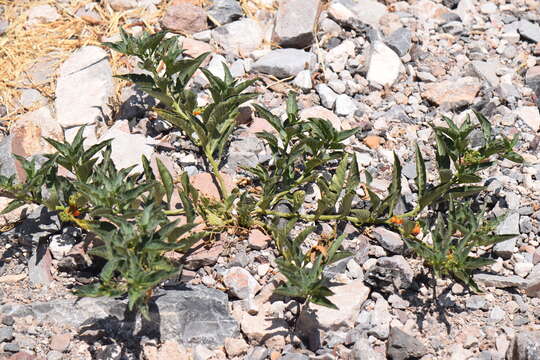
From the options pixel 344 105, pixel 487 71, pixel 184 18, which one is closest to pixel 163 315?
pixel 344 105

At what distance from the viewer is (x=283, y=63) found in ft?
14.8

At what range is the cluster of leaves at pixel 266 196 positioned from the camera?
3.03 m

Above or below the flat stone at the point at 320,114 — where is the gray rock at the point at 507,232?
below

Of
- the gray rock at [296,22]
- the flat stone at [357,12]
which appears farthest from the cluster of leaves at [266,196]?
the flat stone at [357,12]

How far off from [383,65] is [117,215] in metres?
2.33

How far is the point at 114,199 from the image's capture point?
124 inches

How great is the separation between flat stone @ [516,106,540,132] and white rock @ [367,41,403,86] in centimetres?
88

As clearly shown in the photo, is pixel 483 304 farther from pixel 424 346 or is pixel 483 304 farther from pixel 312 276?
pixel 312 276

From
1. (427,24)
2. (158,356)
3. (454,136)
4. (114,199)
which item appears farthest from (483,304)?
(427,24)

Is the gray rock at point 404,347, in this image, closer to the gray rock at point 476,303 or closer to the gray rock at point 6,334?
the gray rock at point 476,303

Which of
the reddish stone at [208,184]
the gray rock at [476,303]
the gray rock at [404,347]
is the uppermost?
the reddish stone at [208,184]

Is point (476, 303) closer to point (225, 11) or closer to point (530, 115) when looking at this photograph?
point (530, 115)

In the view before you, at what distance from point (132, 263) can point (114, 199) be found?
1.39 ft

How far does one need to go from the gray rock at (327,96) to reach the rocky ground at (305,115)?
21 mm
